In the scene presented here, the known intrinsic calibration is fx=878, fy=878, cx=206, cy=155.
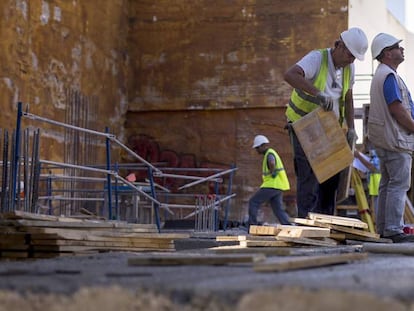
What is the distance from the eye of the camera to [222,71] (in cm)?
2203

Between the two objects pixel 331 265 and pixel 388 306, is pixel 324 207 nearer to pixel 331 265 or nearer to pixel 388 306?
pixel 331 265

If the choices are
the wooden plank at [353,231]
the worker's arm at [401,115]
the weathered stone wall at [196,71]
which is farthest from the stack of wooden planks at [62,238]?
the weathered stone wall at [196,71]

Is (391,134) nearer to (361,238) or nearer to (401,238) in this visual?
(401,238)

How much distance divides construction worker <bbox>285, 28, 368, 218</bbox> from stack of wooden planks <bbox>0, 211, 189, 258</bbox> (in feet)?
6.48

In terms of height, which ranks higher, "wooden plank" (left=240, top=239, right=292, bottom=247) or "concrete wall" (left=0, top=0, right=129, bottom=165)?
"concrete wall" (left=0, top=0, right=129, bottom=165)

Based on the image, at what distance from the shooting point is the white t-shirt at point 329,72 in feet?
28.7

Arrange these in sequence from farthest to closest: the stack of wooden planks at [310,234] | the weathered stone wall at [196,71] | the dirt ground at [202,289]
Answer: the weathered stone wall at [196,71], the stack of wooden planks at [310,234], the dirt ground at [202,289]

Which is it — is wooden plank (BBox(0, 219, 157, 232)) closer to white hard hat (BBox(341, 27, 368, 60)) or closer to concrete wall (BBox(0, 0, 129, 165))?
white hard hat (BBox(341, 27, 368, 60))

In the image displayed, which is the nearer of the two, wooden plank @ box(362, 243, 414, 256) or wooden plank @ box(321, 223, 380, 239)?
wooden plank @ box(362, 243, 414, 256)

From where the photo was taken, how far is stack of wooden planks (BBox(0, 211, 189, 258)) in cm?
571

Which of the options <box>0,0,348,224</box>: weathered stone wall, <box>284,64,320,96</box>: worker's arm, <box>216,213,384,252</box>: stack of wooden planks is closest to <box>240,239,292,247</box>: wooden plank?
<box>216,213,384,252</box>: stack of wooden planks

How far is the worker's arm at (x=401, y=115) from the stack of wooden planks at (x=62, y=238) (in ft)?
8.54

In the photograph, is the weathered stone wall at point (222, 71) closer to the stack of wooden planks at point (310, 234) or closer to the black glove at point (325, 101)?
the black glove at point (325, 101)

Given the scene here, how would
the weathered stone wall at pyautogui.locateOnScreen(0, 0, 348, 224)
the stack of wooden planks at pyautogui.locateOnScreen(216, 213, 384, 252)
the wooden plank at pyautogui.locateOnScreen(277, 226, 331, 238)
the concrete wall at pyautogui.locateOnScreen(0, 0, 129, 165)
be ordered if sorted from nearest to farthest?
the stack of wooden planks at pyautogui.locateOnScreen(216, 213, 384, 252) < the wooden plank at pyautogui.locateOnScreen(277, 226, 331, 238) < the concrete wall at pyautogui.locateOnScreen(0, 0, 129, 165) < the weathered stone wall at pyautogui.locateOnScreen(0, 0, 348, 224)
